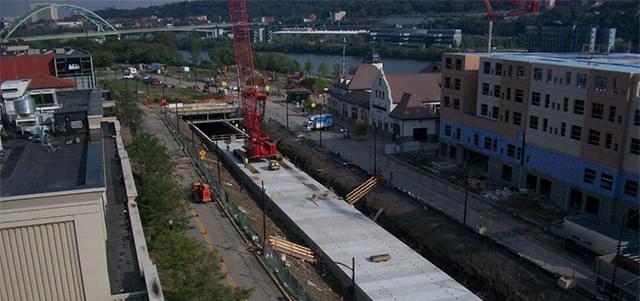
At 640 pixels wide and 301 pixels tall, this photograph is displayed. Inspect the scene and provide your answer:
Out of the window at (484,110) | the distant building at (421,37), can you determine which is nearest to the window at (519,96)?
the window at (484,110)

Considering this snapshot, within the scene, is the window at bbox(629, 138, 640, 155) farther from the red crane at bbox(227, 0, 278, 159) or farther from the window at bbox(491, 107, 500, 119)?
the red crane at bbox(227, 0, 278, 159)

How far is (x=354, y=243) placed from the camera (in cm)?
2811

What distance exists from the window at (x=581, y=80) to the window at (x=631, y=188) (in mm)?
5850

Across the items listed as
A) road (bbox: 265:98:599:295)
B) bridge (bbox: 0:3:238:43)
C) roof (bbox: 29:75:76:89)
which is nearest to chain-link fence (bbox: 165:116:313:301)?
road (bbox: 265:98:599:295)

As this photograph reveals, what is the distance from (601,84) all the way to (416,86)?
24.0 m

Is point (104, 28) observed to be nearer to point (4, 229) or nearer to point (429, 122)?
point (429, 122)

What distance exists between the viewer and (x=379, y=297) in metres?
22.6

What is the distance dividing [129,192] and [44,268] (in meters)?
6.59

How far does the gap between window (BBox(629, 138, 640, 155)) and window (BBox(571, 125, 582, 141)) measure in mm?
3315

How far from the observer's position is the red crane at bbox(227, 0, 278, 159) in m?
43.6

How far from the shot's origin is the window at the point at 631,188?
2691 centimetres

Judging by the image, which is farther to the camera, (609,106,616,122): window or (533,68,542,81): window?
(533,68,542,81): window

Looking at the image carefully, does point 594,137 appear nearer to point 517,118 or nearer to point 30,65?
point 517,118

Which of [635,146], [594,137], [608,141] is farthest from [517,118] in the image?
[635,146]
